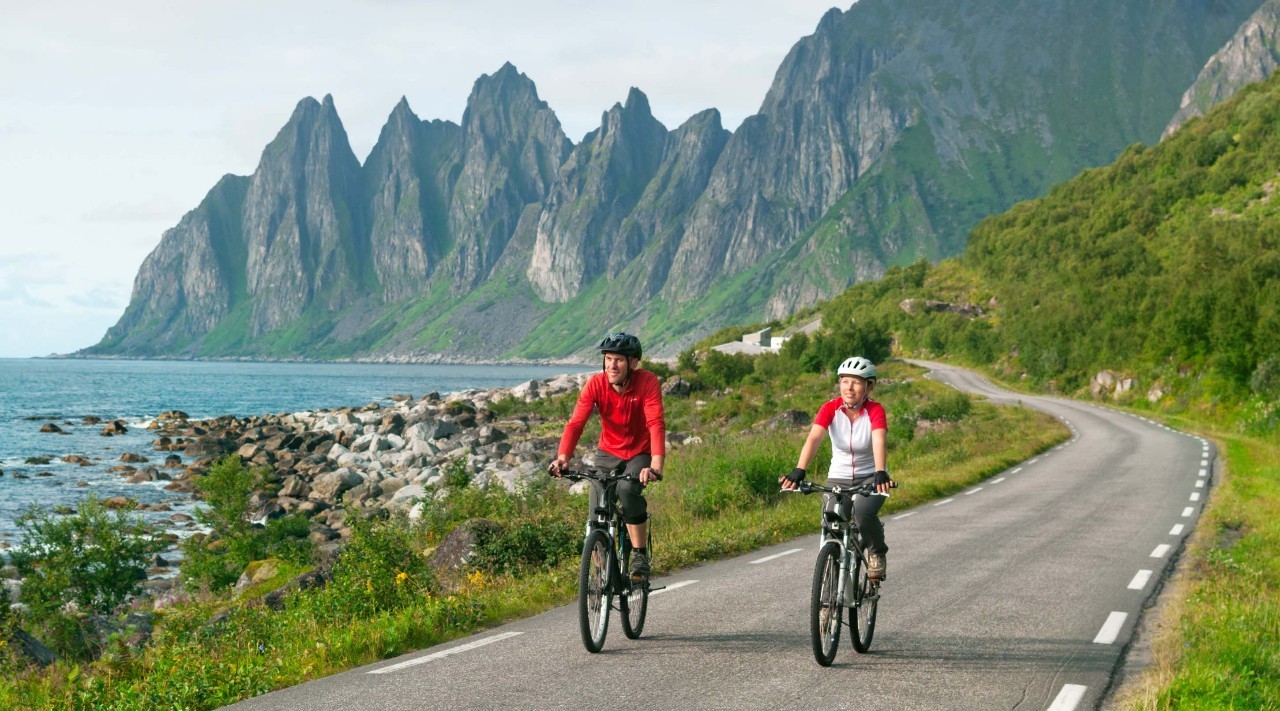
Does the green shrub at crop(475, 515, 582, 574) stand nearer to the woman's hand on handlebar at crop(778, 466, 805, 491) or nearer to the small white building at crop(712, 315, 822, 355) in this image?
the woman's hand on handlebar at crop(778, 466, 805, 491)

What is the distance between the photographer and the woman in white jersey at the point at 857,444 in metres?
7.73

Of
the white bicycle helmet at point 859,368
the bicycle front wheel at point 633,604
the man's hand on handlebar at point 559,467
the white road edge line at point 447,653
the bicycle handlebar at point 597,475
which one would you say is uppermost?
the white bicycle helmet at point 859,368

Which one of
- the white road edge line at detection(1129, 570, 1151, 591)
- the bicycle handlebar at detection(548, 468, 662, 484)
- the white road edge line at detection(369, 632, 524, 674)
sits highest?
the bicycle handlebar at detection(548, 468, 662, 484)

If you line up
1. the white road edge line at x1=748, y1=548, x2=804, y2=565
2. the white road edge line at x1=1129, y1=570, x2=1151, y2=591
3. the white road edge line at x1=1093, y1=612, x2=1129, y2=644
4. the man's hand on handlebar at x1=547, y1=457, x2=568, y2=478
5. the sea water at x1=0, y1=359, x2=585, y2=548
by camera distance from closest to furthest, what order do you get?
the man's hand on handlebar at x1=547, y1=457, x2=568, y2=478 → the white road edge line at x1=1093, y1=612, x2=1129, y2=644 → the white road edge line at x1=1129, y1=570, x2=1151, y2=591 → the white road edge line at x1=748, y1=548, x2=804, y2=565 → the sea water at x1=0, y1=359, x2=585, y2=548

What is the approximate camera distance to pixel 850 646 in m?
8.41

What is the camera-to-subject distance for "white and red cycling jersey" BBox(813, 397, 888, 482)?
7.87m

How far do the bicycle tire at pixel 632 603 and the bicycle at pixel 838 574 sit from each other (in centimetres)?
148

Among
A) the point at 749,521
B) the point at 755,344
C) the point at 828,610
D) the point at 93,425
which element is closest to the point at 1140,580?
the point at 749,521

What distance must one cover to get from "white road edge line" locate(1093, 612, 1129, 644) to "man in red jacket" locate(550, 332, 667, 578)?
4.23m

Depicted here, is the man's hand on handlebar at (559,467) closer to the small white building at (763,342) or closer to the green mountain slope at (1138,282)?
the green mountain slope at (1138,282)

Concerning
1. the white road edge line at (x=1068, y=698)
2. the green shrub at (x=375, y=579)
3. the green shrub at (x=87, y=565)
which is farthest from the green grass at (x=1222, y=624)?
the green shrub at (x=87, y=565)

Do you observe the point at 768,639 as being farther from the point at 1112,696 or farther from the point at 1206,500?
the point at 1206,500

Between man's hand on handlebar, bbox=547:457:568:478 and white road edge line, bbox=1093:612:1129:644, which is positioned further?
white road edge line, bbox=1093:612:1129:644

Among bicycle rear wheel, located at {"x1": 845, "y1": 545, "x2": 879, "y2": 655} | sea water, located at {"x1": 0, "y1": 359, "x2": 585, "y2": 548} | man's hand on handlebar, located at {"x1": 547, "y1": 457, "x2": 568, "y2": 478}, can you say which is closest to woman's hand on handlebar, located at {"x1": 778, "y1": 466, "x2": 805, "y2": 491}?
bicycle rear wheel, located at {"x1": 845, "y1": 545, "x2": 879, "y2": 655}
